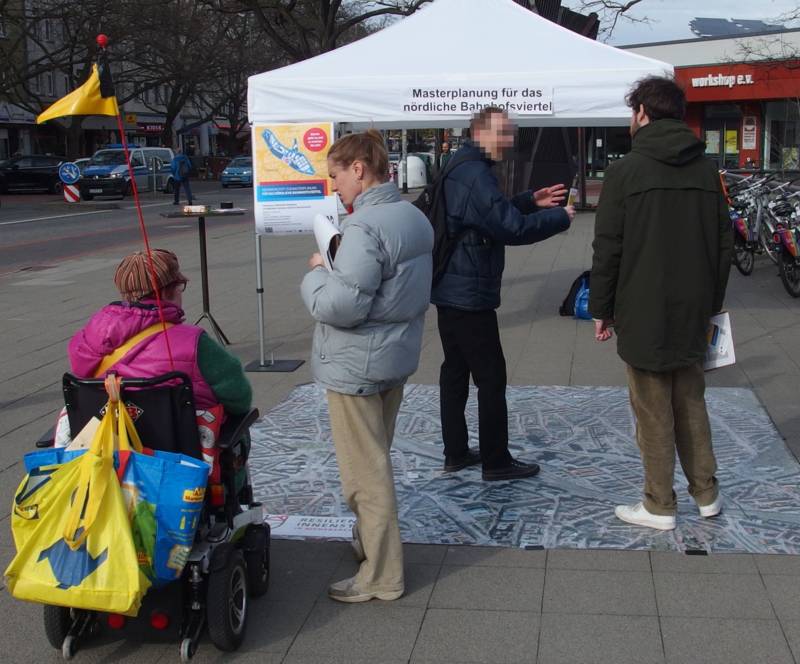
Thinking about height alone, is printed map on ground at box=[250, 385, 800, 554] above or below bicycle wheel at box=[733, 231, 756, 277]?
below

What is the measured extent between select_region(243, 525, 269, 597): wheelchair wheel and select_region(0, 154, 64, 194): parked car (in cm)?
3739

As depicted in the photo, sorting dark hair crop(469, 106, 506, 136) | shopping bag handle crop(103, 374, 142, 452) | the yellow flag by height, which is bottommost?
shopping bag handle crop(103, 374, 142, 452)

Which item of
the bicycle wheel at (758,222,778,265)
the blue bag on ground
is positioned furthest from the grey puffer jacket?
the bicycle wheel at (758,222,778,265)

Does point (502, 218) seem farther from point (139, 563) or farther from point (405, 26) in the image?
point (405, 26)

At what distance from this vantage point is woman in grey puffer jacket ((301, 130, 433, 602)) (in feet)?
11.6

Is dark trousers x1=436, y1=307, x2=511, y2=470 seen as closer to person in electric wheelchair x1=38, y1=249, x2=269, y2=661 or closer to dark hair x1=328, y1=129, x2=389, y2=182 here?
dark hair x1=328, y1=129, x2=389, y2=182

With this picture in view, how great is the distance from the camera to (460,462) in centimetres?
545

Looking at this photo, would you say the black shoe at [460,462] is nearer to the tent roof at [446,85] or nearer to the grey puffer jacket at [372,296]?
the grey puffer jacket at [372,296]

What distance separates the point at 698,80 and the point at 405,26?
99.3 feet

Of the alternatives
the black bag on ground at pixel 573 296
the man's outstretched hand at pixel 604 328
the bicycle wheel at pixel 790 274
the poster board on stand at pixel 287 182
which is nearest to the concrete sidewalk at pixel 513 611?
the man's outstretched hand at pixel 604 328

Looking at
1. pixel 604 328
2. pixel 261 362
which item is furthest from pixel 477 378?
pixel 261 362

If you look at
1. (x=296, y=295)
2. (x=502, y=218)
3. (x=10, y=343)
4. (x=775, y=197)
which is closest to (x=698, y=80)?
(x=775, y=197)

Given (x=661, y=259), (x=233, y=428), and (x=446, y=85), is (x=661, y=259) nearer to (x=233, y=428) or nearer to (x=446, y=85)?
(x=233, y=428)

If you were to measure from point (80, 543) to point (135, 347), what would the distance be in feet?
2.28
